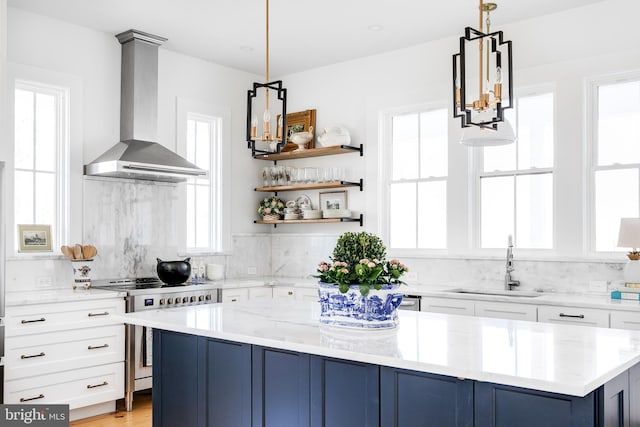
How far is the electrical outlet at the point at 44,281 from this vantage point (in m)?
4.71

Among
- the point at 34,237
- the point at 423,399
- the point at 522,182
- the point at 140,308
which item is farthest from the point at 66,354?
the point at 522,182

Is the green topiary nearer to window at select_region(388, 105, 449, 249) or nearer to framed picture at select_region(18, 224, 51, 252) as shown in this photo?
window at select_region(388, 105, 449, 249)

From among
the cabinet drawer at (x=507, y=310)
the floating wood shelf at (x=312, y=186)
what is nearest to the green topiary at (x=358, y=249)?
the cabinet drawer at (x=507, y=310)

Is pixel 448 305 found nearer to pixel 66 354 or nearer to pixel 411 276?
pixel 411 276

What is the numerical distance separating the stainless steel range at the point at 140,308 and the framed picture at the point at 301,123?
2034 mm

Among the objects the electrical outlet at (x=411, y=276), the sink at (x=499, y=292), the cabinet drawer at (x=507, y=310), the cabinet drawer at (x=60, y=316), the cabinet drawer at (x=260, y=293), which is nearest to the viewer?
the cabinet drawer at (x=60, y=316)

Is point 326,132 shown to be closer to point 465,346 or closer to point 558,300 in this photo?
point 558,300

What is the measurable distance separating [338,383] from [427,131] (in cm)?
353

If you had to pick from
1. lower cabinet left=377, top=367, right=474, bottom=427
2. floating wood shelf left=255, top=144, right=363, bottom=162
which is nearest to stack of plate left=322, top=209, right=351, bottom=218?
floating wood shelf left=255, top=144, right=363, bottom=162

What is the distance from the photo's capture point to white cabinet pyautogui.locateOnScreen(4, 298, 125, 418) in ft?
13.4

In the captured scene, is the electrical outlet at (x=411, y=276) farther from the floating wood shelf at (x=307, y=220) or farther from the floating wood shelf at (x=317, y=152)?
the floating wood shelf at (x=317, y=152)

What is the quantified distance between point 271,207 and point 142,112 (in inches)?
70.0

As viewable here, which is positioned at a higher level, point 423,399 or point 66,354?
point 423,399

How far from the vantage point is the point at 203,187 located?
20.2 feet
